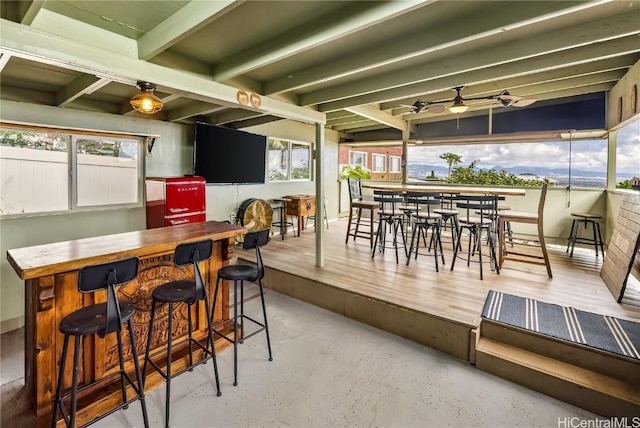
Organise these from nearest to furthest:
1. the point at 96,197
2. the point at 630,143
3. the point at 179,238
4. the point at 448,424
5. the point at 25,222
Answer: the point at 448,424 < the point at 179,238 < the point at 25,222 < the point at 96,197 < the point at 630,143

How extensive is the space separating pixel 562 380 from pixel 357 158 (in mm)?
8535

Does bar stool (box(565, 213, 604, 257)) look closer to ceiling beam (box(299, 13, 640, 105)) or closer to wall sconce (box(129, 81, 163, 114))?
ceiling beam (box(299, 13, 640, 105))

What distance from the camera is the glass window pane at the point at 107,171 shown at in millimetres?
3592

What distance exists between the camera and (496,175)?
613cm

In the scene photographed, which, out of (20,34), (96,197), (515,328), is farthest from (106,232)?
(515,328)

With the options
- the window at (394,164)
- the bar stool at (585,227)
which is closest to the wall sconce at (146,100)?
the bar stool at (585,227)

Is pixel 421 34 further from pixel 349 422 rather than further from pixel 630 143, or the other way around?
pixel 630 143

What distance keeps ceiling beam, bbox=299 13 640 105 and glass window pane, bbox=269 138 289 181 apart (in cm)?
266

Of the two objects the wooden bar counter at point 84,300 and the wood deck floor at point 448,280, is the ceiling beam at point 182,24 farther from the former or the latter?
the wood deck floor at point 448,280

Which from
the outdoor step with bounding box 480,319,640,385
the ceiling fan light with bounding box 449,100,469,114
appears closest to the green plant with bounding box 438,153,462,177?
the ceiling fan light with bounding box 449,100,469,114

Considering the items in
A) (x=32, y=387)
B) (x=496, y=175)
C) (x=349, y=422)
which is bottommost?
(x=349, y=422)

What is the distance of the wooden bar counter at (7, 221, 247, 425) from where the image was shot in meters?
1.79

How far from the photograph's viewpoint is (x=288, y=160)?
6586 millimetres

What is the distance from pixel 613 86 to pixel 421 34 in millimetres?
4324
